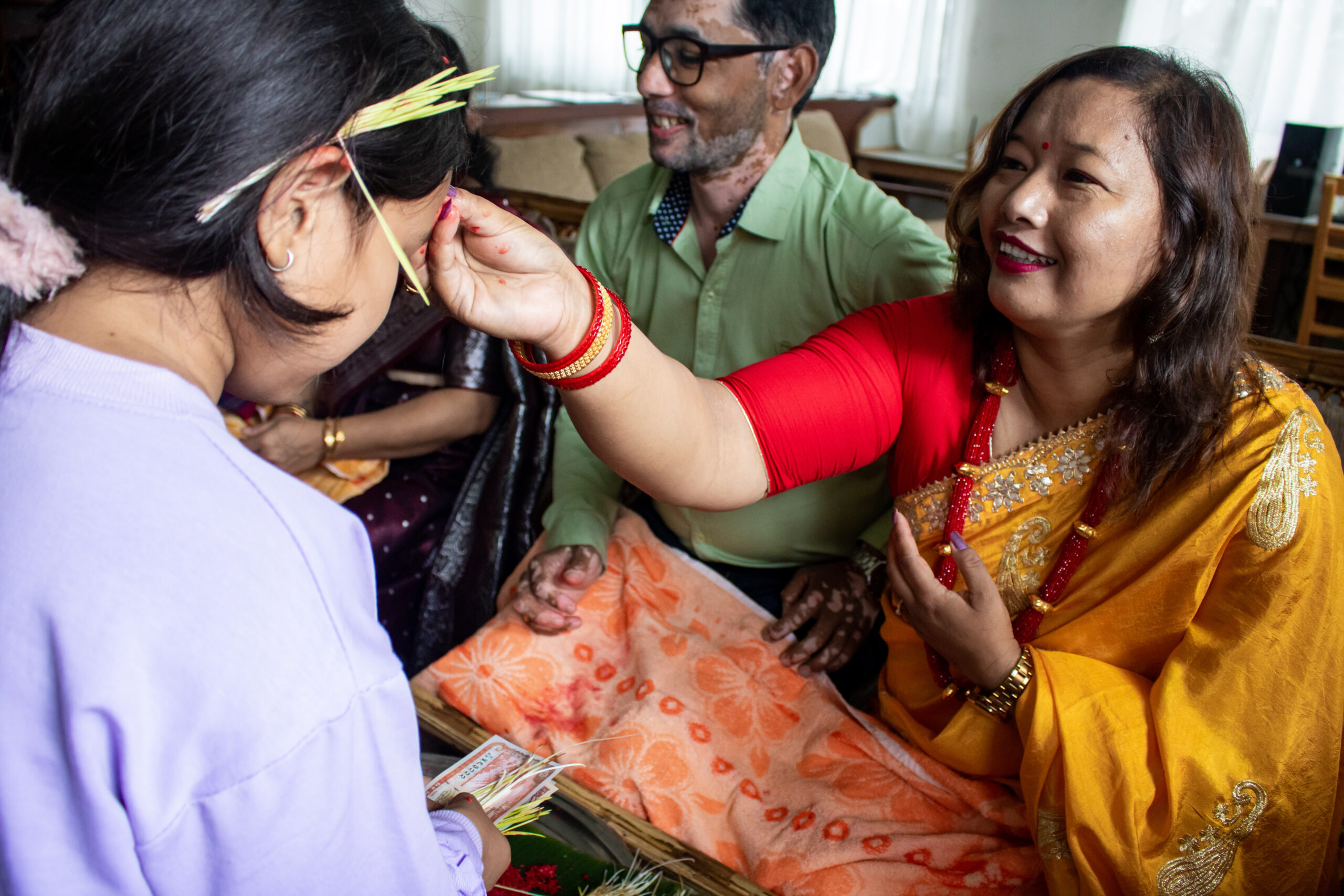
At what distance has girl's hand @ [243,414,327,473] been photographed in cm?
183

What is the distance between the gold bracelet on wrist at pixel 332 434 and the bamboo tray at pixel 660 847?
790 mm

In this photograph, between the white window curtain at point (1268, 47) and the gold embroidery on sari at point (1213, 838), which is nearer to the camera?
the gold embroidery on sari at point (1213, 838)

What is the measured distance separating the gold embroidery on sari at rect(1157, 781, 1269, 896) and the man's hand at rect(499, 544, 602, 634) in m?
0.87

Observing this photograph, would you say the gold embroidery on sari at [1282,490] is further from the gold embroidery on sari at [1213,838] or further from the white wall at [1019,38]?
the white wall at [1019,38]

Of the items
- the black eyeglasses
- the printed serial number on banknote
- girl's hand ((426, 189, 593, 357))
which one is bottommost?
the printed serial number on banknote

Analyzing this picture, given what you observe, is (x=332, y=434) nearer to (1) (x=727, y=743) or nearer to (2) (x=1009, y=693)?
(1) (x=727, y=743)

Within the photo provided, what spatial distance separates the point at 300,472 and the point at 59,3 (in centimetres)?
133

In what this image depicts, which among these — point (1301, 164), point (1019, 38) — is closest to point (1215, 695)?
point (1301, 164)

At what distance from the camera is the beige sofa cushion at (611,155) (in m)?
4.51

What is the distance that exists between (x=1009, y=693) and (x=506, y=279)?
78 centimetres

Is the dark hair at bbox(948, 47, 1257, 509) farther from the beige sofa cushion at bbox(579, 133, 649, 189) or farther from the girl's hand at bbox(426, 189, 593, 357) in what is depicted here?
the beige sofa cushion at bbox(579, 133, 649, 189)

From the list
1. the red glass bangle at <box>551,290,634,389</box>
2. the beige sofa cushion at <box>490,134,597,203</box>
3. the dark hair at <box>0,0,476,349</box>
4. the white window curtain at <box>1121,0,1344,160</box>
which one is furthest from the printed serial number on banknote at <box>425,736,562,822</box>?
the white window curtain at <box>1121,0,1344,160</box>

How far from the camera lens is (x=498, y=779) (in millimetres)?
1166

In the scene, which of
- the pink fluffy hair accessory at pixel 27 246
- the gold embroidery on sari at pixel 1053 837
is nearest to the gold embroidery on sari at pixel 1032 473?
the gold embroidery on sari at pixel 1053 837
